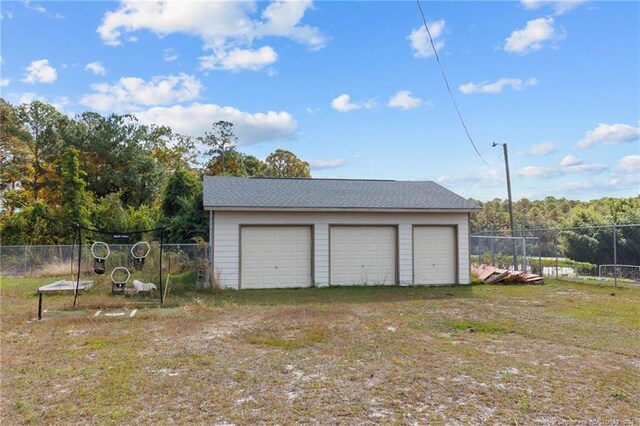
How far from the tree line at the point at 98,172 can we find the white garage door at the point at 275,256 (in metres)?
6.36

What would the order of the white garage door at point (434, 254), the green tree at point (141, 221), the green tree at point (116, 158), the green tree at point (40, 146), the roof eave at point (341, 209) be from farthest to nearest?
the green tree at point (116, 158) → the green tree at point (40, 146) → the green tree at point (141, 221) → the white garage door at point (434, 254) → the roof eave at point (341, 209)

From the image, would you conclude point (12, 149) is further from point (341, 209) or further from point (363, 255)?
point (363, 255)

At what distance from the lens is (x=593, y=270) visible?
16.7 m

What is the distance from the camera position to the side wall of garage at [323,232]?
12.2m

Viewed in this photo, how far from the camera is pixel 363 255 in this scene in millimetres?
13258

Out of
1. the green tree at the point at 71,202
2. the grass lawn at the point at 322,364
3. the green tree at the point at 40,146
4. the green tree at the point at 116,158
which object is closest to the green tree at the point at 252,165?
the green tree at the point at 116,158

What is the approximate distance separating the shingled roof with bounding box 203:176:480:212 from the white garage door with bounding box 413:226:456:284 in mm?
841

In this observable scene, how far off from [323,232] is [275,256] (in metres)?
1.59

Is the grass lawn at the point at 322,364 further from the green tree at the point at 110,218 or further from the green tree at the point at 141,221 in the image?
the green tree at the point at 141,221

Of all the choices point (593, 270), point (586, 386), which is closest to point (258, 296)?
point (586, 386)

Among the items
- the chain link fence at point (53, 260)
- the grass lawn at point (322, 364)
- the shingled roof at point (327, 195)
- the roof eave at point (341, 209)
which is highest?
the shingled roof at point (327, 195)

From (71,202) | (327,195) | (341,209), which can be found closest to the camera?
(341,209)

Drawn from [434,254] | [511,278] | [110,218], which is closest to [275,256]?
[434,254]

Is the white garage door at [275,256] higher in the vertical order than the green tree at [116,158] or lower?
lower
